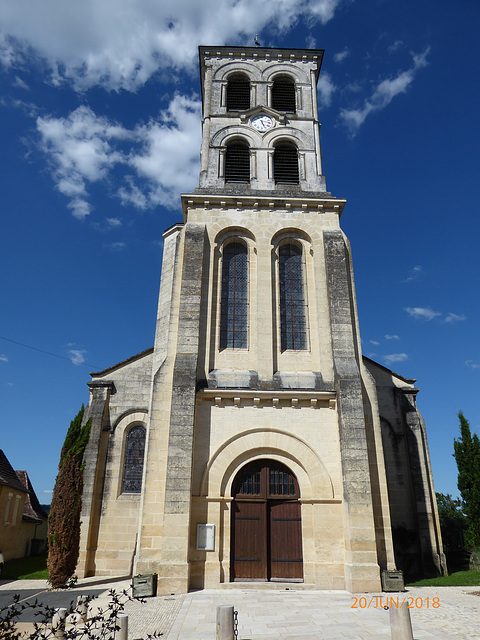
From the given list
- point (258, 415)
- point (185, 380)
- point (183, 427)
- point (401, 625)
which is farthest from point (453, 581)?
point (185, 380)

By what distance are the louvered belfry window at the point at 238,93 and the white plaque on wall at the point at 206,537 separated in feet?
58.4

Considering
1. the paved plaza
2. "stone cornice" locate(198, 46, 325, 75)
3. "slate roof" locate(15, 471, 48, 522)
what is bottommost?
the paved plaza

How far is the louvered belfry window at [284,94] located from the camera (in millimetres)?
21719

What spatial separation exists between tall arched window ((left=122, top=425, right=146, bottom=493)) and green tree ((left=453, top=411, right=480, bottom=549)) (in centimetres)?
1205

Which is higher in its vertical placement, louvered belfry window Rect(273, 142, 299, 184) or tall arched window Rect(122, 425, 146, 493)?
louvered belfry window Rect(273, 142, 299, 184)

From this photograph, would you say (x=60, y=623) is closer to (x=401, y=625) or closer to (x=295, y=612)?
(x=401, y=625)

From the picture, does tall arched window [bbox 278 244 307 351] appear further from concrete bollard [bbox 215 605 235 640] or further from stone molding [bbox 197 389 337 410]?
concrete bollard [bbox 215 605 235 640]

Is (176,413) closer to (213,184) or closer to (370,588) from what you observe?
(370,588)

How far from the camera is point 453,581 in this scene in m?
14.3

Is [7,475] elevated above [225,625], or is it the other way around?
[7,475]

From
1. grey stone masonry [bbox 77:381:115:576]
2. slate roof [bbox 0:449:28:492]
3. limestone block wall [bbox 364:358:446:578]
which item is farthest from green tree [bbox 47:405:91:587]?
limestone block wall [bbox 364:358:446:578]

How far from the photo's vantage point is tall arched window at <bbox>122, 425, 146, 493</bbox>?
16672 mm

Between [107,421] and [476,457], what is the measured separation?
14.1 meters

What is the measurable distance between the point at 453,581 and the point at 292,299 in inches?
407
